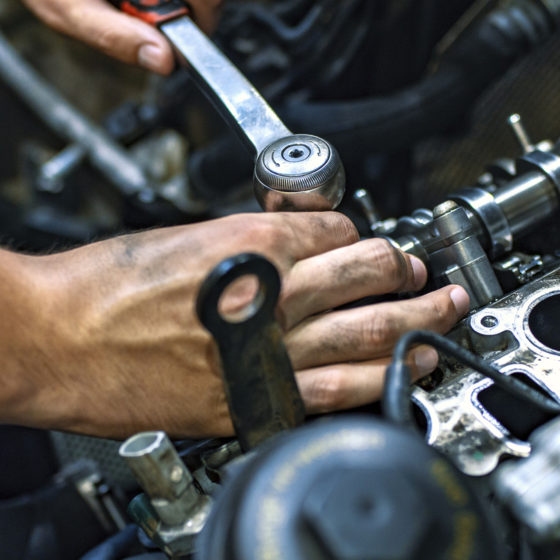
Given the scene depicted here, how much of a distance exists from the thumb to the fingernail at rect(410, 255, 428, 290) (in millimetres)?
645

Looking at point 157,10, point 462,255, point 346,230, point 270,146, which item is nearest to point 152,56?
point 157,10

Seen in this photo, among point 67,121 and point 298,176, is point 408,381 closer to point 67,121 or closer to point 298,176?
point 298,176

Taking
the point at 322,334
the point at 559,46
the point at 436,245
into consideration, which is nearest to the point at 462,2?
the point at 559,46

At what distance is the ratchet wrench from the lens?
77 centimetres

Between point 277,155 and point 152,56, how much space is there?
20.3 inches

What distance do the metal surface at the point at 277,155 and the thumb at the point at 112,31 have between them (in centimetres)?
28

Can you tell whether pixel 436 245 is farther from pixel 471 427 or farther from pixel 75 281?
pixel 75 281

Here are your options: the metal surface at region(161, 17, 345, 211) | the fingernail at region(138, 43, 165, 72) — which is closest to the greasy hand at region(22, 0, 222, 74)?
the fingernail at region(138, 43, 165, 72)

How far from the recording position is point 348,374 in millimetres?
709

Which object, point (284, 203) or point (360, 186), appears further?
point (360, 186)

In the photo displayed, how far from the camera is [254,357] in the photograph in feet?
1.95

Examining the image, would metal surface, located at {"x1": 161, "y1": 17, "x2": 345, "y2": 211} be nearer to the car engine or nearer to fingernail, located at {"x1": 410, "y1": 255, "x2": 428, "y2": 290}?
the car engine

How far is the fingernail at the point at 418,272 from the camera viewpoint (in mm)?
805

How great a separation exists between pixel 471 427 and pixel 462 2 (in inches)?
43.3
